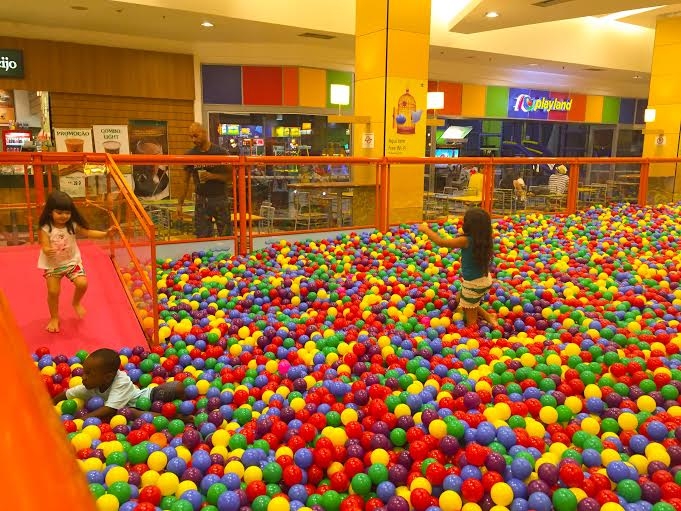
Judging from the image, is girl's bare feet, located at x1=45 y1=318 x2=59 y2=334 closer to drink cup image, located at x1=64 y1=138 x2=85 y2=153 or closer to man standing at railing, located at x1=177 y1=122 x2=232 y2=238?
man standing at railing, located at x1=177 y1=122 x2=232 y2=238

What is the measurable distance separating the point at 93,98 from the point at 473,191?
6989mm

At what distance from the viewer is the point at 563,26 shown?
13.2 metres

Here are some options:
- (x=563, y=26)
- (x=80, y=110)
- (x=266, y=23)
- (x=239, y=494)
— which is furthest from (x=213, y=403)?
(x=563, y=26)

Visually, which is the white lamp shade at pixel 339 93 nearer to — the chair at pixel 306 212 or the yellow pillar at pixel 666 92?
the chair at pixel 306 212

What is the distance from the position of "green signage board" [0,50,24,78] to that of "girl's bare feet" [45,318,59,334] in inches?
293

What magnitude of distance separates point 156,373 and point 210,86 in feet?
29.7

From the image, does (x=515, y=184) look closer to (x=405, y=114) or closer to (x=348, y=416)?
(x=405, y=114)

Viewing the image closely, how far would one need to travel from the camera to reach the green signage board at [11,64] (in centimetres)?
952

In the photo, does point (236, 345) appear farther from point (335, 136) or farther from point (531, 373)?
point (335, 136)

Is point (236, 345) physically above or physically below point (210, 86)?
below

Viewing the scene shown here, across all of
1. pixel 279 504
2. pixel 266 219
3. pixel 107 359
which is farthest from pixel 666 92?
pixel 279 504

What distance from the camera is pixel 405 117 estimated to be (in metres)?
8.66

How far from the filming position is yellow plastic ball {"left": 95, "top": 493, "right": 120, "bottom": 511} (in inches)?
83.7

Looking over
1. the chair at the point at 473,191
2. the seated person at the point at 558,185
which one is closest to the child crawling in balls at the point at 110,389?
the chair at the point at 473,191
